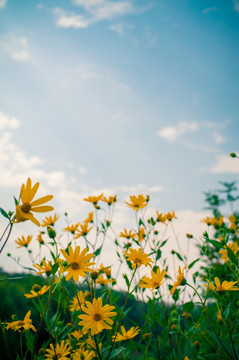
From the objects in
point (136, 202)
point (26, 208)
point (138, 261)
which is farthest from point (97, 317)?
point (136, 202)

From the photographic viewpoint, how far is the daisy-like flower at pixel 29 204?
1.00m

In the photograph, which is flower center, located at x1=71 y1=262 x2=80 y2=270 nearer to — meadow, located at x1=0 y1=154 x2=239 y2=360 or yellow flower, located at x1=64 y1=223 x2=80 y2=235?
meadow, located at x1=0 y1=154 x2=239 y2=360

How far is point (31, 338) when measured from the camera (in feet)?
5.26

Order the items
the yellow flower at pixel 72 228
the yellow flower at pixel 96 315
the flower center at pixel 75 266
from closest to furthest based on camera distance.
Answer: the yellow flower at pixel 96 315 → the flower center at pixel 75 266 → the yellow flower at pixel 72 228

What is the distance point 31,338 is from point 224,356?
1.24 metres

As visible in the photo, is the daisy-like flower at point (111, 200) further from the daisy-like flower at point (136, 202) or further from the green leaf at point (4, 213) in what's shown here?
the green leaf at point (4, 213)

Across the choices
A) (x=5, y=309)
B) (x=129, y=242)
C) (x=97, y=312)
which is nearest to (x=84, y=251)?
(x=97, y=312)

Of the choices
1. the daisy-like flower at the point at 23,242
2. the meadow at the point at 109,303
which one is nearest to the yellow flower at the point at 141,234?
the meadow at the point at 109,303

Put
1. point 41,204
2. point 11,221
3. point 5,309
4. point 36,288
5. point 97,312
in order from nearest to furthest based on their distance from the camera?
point 11,221 < point 41,204 < point 97,312 < point 36,288 < point 5,309

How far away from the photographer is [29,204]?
1.11 m

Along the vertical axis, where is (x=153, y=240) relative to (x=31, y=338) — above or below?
above

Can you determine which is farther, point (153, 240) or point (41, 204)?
point (153, 240)

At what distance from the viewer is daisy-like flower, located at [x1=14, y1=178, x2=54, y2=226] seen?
1.00 metres

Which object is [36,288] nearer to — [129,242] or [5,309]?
[129,242]
